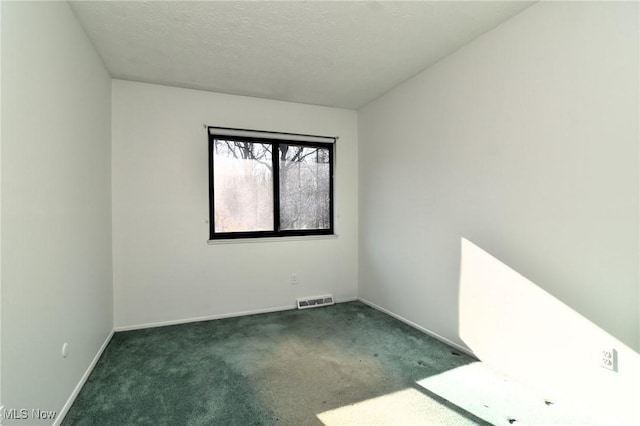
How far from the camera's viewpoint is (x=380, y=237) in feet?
11.9

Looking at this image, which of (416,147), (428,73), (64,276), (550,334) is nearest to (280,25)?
(428,73)

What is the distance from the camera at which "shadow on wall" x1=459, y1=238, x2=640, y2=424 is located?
5.30 feet

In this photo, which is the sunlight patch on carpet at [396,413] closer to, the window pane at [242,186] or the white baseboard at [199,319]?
the white baseboard at [199,319]

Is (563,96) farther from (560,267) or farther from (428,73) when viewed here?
(428,73)

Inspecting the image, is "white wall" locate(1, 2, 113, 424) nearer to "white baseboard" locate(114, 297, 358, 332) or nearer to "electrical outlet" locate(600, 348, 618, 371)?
"white baseboard" locate(114, 297, 358, 332)

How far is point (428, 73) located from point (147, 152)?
291 centimetres

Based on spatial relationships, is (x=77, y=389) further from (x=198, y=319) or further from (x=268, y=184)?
(x=268, y=184)

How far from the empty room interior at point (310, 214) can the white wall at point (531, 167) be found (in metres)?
0.01

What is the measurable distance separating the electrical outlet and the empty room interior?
0.01 meters

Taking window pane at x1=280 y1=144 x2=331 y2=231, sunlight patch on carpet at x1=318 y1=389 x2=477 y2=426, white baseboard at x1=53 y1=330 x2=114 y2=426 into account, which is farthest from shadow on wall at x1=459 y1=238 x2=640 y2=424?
white baseboard at x1=53 y1=330 x2=114 y2=426

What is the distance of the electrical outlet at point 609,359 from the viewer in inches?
63.8

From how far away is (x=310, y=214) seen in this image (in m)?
3.92

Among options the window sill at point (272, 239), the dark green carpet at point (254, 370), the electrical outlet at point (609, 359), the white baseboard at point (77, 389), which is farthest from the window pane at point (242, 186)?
the electrical outlet at point (609, 359)

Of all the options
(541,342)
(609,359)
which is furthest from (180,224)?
(609,359)
